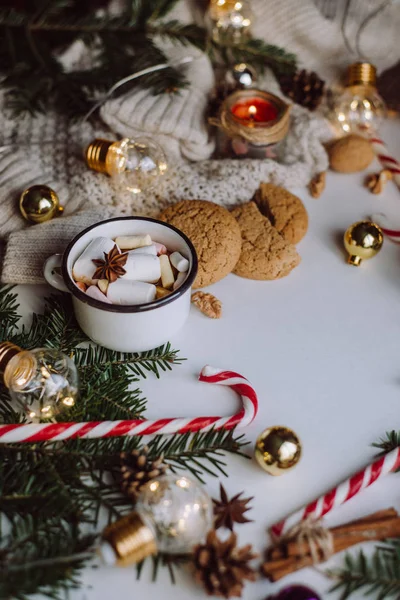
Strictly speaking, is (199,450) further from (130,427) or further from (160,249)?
(160,249)

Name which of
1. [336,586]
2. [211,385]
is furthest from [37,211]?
[336,586]

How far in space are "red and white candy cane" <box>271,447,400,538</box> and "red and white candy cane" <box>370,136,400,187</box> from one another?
2.17 ft

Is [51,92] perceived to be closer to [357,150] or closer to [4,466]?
[357,150]

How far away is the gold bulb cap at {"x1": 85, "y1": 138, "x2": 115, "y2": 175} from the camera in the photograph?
1.13 m

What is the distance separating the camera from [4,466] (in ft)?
2.55

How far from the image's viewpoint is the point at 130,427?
2.69 ft

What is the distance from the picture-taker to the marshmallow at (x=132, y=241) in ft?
3.12

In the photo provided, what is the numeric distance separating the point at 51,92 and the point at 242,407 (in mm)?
874

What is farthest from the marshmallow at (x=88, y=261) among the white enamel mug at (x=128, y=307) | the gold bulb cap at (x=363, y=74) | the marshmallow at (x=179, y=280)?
the gold bulb cap at (x=363, y=74)

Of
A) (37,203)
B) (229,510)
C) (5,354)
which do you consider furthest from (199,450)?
(37,203)

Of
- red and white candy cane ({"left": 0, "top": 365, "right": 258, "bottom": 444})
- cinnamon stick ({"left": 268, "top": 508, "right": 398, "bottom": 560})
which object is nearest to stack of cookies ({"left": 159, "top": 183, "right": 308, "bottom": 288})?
red and white candy cane ({"left": 0, "top": 365, "right": 258, "bottom": 444})

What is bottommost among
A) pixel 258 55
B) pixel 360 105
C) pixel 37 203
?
pixel 37 203

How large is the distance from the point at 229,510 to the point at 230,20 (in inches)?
43.0

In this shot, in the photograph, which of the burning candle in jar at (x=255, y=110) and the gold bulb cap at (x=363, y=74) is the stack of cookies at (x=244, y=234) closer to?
the burning candle in jar at (x=255, y=110)
